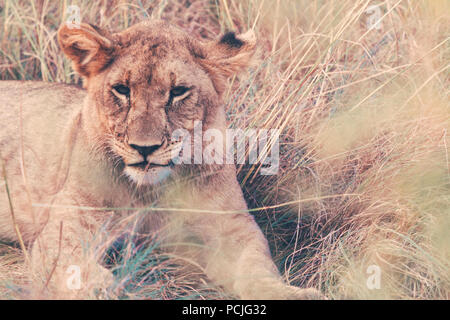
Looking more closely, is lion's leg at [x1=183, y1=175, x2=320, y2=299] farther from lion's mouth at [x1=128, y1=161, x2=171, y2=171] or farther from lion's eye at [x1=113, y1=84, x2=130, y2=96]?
lion's eye at [x1=113, y1=84, x2=130, y2=96]

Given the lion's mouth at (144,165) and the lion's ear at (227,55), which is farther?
the lion's ear at (227,55)

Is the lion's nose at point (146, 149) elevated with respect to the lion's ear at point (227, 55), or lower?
lower

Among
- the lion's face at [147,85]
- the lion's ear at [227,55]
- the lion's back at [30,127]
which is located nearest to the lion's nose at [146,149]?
the lion's face at [147,85]

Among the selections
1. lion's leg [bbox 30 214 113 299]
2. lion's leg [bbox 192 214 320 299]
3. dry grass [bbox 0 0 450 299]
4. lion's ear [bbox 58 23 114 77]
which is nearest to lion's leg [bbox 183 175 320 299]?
lion's leg [bbox 192 214 320 299]

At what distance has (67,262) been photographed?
2418 mm

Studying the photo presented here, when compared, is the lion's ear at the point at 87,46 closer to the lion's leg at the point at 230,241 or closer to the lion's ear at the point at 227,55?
the lion's ear at the point at 227,55

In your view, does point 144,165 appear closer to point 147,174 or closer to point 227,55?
point 147,174

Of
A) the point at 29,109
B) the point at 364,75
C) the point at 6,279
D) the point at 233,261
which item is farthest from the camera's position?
the point at 364,75

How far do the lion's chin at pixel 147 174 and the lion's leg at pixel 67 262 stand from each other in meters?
0.30

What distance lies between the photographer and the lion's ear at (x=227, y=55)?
2682 millimetres

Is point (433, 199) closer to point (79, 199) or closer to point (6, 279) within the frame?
point (79, 199)
